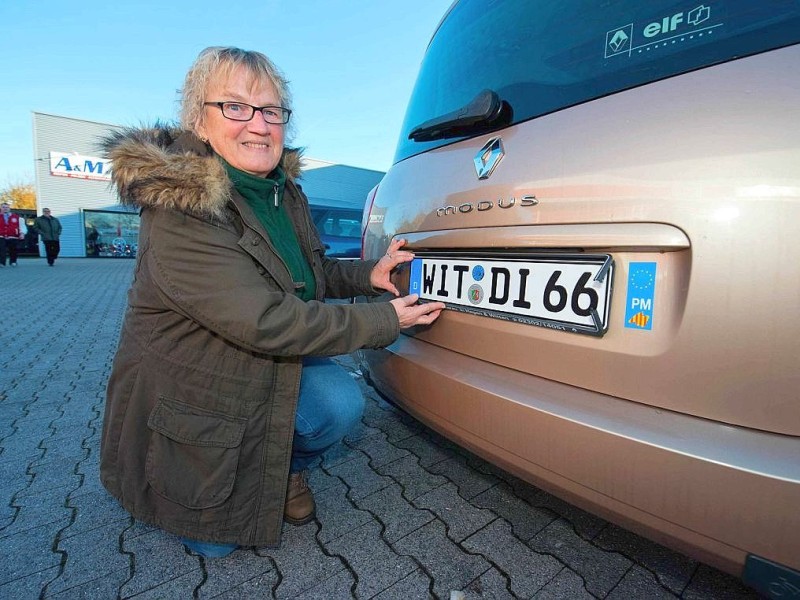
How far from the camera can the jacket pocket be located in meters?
1.23

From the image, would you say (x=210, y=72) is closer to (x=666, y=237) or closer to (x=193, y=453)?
(x=193, y=453)

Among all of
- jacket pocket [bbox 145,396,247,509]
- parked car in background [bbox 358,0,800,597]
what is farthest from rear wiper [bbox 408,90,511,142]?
jacket pocket [bbox 145,396,247,509]

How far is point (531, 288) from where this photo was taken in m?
1.11

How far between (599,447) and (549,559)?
632mm

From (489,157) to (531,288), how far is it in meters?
0.38

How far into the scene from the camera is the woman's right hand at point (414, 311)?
1.35m

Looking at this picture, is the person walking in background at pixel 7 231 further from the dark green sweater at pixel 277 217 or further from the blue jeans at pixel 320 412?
the blue jeans at pixel 320 412

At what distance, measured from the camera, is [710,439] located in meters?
0.80

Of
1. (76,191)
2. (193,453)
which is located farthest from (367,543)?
(76,191)

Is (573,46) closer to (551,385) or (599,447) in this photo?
(551,385)

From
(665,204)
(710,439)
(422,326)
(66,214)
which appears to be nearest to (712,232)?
(665,204)

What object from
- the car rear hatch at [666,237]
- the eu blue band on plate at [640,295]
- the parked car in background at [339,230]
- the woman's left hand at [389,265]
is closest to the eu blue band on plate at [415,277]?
the woman's left hand at [389,265]

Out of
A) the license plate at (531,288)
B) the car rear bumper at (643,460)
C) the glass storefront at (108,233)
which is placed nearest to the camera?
the car rear bumper at (643,460)

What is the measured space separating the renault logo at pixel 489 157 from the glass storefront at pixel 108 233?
20.2 metres
